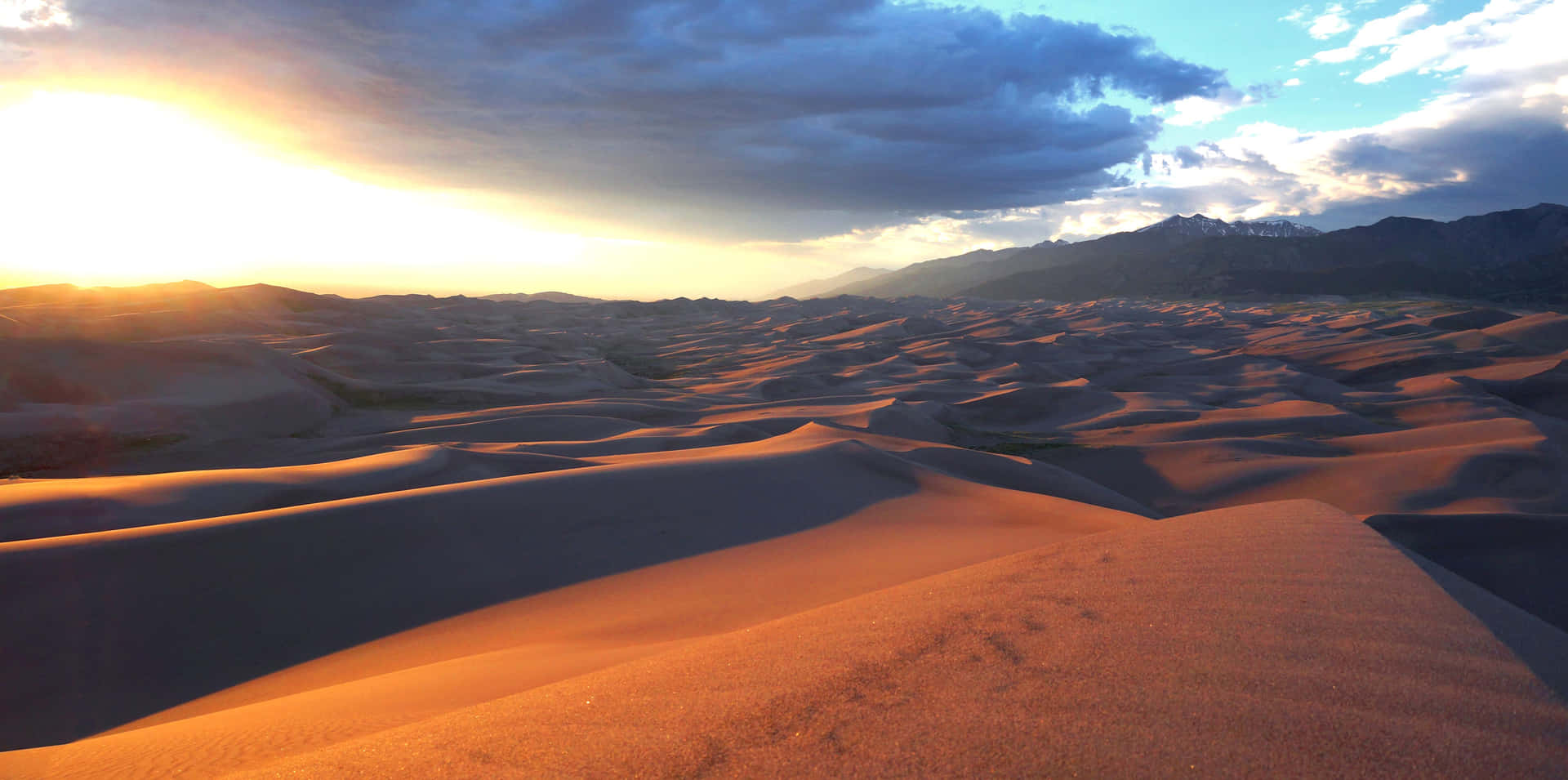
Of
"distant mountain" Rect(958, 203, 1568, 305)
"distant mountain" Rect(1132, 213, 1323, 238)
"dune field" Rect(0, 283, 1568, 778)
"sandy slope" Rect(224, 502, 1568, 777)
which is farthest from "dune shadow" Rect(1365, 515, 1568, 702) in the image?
"distant mountain" Rect(1132, 213, 1323, 238)

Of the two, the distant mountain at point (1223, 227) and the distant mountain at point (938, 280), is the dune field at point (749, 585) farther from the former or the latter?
the distant mountain at point (1223, 227)

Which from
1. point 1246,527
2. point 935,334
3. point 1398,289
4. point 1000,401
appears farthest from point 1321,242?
point 1246,527

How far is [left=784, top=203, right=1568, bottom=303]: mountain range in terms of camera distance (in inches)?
2298

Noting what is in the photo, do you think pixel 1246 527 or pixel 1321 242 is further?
pixel 1321 242

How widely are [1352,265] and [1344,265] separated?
0.60 m

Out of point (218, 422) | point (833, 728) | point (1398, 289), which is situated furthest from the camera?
point (1398, 289)

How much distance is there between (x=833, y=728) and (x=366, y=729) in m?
1.37

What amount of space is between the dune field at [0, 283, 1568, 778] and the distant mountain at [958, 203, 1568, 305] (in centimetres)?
5909

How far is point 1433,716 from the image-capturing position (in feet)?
4.74

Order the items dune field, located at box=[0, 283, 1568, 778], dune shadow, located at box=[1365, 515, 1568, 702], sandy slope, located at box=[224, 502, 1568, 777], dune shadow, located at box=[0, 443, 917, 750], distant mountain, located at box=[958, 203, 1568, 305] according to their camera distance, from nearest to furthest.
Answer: sandy slope, located at box=[224, 502, 1568, 777] < dune field, located at box=[0, 283, 1568, 778] < dune shadow, located at box=[0, 443, 917, 750] < dune shadow, located at box=[1365, 515, 1568, 702] < distant mountain, located at box=[958, 203, 1568, 305]

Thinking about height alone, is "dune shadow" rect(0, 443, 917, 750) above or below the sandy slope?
below

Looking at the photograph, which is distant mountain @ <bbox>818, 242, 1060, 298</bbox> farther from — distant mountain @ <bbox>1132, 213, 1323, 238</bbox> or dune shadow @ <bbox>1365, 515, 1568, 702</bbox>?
dune shadow @ <bbox>1365, 515, 1568, 702</bbox>

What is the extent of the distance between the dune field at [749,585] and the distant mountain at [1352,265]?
194 feet

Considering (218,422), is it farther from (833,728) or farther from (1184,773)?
(1184,773)
